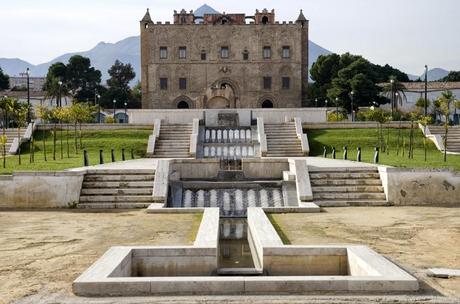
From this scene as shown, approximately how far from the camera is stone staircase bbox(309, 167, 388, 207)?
48.6ft

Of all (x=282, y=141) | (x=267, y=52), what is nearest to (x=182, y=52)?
(x=267, y=52)

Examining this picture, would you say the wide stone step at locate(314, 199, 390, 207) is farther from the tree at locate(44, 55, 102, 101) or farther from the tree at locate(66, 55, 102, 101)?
the tree at locate(66, 55, 102, 101)

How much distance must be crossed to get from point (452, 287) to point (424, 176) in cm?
887

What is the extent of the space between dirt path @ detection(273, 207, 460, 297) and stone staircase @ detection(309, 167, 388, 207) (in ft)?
1.96

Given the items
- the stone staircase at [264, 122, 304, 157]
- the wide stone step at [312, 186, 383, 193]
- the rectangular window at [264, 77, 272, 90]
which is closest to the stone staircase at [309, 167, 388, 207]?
the wide stone step at [312, 186, 383, 193]

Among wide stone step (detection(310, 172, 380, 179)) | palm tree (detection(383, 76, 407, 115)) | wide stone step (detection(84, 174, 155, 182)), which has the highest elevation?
palm tree (detection(383, 76, 407, 115))

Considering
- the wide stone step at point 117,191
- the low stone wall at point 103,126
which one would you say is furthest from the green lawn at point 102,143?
the wide stone step at point 117,191

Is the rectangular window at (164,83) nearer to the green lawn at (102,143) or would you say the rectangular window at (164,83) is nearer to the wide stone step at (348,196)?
the green lawn at (102,143)

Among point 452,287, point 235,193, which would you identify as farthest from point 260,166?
point 452,287

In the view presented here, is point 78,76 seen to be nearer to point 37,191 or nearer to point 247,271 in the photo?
point 37,191

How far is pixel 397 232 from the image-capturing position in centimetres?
1062

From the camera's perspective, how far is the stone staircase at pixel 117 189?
576 inches

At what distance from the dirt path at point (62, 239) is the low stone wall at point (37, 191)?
940mm

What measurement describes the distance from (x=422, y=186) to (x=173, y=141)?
1432 cm
